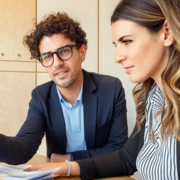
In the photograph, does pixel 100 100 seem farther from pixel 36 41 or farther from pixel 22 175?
pixel 22 175

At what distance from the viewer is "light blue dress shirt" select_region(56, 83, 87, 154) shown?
5.01 ft

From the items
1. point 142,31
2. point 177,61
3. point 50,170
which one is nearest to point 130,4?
point 142,31

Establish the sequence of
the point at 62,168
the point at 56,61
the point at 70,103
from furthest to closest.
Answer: the point at 70,103
the point at 56,61
the point at 62,168

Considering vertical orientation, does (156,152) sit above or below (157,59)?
below

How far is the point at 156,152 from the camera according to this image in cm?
91

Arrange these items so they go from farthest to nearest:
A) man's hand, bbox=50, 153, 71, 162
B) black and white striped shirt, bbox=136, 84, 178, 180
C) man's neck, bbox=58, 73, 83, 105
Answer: man's neck, bbox=58, 73, 83, 105 < man's hand, bbox=50, 153, 71, 162 < black and white striped shirt, bbox=136, 84, 178, 180

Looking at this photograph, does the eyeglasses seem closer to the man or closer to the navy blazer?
the man

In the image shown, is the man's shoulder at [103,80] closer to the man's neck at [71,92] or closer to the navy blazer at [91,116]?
the navy blazer at [91,116]

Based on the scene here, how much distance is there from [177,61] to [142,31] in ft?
0.53

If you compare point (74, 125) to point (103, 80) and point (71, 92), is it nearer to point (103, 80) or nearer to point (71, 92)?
point (71, 92)

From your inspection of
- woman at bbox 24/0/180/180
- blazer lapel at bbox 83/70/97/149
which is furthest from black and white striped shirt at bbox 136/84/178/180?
blazer lapel at bbox 83/70/97/149

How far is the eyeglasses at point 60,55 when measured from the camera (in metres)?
1.47

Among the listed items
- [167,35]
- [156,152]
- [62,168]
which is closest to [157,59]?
[167,35]

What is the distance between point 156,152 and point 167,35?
1.36ft
